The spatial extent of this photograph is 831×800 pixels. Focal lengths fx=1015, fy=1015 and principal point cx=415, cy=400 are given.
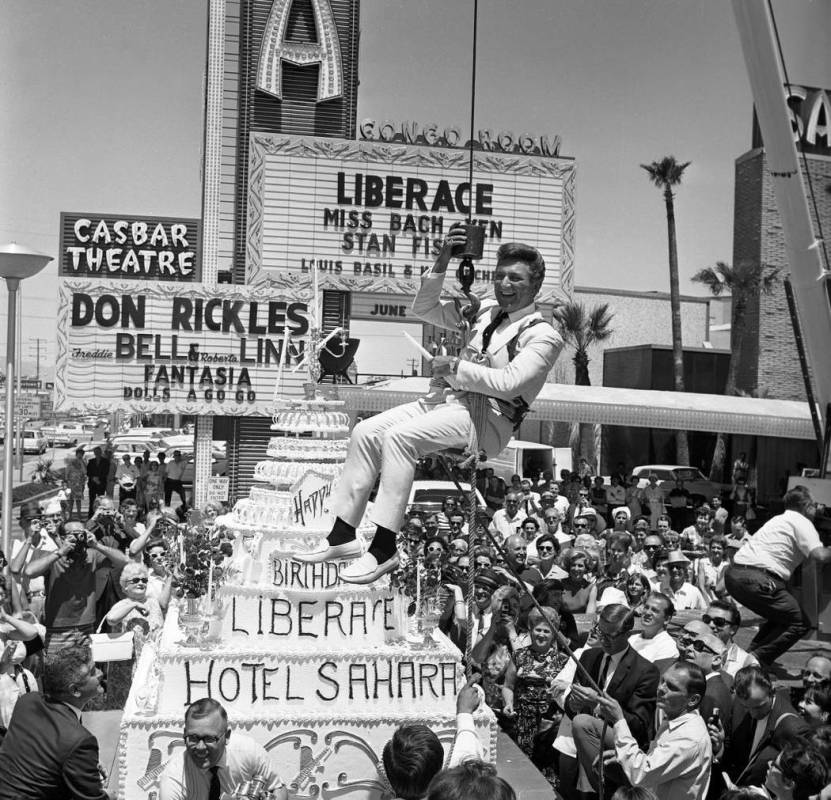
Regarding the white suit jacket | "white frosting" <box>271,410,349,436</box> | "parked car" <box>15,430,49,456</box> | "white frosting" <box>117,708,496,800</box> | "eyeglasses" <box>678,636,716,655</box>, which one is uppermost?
the white suit jacket

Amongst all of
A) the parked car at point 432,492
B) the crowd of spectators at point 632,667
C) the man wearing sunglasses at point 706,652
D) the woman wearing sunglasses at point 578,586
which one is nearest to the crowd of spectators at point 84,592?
the crowd of spectators at point 632,667

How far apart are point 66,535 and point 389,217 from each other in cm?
1525

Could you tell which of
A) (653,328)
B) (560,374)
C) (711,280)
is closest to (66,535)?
(711,280)

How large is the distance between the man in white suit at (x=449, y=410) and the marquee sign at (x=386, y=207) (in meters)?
17.6

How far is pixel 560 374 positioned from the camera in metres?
47.5

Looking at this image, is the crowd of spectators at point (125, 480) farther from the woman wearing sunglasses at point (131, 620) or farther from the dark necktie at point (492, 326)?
the dark necktie at point (492, 326)

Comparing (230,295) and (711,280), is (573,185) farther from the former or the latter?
(711,280)

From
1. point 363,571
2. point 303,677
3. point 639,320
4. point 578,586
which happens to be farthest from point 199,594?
point 639,320

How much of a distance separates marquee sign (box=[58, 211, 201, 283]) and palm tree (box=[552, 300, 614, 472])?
916 inches

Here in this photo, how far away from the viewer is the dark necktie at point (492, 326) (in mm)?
5074

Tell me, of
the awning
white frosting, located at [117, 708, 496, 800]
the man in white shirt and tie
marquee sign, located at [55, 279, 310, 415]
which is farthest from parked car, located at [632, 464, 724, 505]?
the man in white shirt and tie

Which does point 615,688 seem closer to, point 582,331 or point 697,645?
point 697,645

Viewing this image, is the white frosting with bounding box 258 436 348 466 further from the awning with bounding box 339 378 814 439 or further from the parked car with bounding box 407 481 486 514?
the awning with bounding box 339 378 814 439

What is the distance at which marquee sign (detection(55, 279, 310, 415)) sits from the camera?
22.0 m
